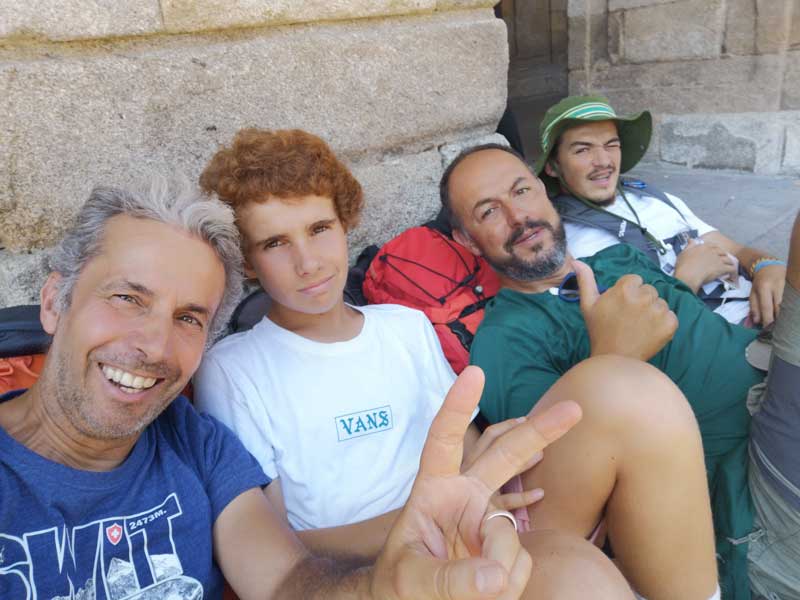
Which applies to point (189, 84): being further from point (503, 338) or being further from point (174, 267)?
point (503, 338)

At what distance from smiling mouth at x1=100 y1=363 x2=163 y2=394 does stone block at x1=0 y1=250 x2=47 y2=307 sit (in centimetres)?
80

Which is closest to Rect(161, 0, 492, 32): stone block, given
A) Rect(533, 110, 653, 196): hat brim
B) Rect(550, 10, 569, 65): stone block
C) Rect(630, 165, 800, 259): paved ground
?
Rect(533, 110, 653, 196): hat brim

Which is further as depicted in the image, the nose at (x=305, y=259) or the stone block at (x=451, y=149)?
the stone block at (x=451, y=149)

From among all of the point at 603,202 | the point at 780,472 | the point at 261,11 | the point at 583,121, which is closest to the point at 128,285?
the point at 261,11

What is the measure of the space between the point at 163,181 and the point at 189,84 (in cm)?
66

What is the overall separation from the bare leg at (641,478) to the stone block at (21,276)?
61.5 inches

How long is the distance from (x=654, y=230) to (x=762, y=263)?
1.56ft

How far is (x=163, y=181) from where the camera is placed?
1493mm

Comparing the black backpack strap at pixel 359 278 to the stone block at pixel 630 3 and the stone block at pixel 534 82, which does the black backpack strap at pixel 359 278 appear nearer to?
the stone block at pixel 630 3

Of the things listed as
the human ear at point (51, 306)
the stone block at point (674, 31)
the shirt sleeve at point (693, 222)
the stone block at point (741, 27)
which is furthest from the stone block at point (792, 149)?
the human ear at point (51, 306)

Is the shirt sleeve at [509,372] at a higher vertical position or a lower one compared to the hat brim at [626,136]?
lower

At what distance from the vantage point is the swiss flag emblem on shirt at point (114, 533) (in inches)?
46.8

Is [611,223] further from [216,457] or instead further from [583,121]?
[216,457]

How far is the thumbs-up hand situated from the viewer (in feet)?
5.66
